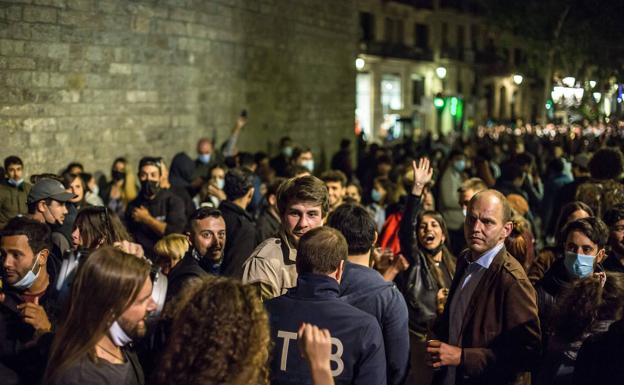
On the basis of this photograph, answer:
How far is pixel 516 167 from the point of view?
9867 mm

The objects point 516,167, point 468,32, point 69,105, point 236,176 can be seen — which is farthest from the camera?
point 468,32

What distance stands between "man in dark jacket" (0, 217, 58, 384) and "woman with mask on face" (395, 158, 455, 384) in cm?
221

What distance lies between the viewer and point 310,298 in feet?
12.4

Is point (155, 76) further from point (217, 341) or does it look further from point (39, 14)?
point (217, 341)

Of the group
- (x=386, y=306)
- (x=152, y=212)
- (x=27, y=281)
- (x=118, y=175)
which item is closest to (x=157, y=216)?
(x=152, y=212)

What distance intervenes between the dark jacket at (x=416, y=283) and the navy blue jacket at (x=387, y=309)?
1.32 m

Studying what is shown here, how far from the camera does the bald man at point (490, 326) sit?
4289 mm

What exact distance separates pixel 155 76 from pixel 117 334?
11009 millimetres

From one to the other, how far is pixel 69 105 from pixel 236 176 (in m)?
5.64

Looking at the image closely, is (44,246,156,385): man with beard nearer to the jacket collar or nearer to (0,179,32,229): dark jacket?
the jacket collar

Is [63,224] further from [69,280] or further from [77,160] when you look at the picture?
[77,160]

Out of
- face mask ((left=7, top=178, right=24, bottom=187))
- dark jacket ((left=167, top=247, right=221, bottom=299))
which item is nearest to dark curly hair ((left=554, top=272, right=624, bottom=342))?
dark jacket ((left=167, top=247, right=221, bottom=299))

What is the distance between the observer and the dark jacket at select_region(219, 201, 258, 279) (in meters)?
6.18

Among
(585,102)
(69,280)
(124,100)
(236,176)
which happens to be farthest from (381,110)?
(69,280)
